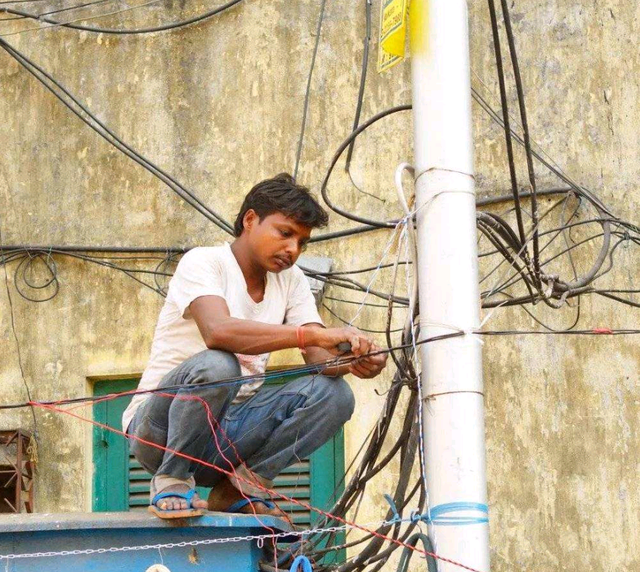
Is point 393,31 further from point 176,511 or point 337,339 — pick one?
point 176,511

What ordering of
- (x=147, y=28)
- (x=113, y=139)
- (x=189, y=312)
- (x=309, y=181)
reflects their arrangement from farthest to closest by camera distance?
(x=147, y=28) → (x=113, y=139) → (x=309, y=181) → (x=189, y=312)

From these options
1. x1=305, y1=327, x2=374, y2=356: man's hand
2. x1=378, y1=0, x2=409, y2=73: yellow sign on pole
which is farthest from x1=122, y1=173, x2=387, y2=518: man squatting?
x1=378, y1=0, x2=409, y2=73: yellow sign on pole

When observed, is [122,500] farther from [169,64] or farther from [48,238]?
[169,64]

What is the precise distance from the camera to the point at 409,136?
8273 mm

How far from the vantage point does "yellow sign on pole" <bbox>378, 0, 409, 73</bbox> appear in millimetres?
4625

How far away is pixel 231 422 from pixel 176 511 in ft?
2.07

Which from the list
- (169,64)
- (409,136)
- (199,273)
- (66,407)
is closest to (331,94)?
(409,136)

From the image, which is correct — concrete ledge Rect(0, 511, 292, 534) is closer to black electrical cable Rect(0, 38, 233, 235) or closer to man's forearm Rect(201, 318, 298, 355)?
man's forearm Rect(201, 318, 298, 355)

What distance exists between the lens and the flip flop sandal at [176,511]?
4.60 metres

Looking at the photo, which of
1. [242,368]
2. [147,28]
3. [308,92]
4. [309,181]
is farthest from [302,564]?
[147,28]

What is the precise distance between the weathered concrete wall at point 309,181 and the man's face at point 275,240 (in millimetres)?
2581

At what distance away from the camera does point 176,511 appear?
4.62 meters

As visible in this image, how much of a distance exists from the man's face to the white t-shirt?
114 mm

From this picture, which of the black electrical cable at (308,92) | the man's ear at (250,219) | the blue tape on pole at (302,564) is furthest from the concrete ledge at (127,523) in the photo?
the black electrical cable at (308,92)
